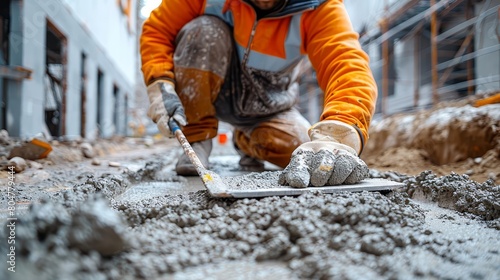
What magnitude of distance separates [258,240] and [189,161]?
1369 millimetres

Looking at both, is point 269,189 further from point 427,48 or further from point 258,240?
point 427,48

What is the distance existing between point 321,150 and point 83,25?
5.87 m

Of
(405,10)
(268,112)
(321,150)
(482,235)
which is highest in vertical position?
(405,10)

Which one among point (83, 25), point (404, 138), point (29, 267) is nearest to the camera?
point (29, 267)

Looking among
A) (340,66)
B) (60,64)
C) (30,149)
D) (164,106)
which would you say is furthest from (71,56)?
(340,66)

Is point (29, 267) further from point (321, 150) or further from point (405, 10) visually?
point (405, 10)

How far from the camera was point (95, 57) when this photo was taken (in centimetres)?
696

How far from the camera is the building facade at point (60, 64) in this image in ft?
12.1

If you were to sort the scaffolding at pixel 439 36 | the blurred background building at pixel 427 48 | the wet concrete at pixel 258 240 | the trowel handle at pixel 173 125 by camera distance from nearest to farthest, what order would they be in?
the wet concrete at pixel 258 240
the trowel handle at pixel 173 125
the blurred background building at pixel 427 48
the scaffolding at pixel 439 36

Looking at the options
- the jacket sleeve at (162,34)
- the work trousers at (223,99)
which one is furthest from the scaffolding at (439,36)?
the jacket sleeve at (162,34)

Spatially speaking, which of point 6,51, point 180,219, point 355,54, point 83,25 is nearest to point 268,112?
point 355,54

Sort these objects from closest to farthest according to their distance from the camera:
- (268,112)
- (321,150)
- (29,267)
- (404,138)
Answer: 1. (29,267)
2. (321,150)
3. (268,112)
4. (404,138)

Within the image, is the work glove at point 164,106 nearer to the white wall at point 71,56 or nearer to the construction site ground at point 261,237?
the construction site ground at point 261,237

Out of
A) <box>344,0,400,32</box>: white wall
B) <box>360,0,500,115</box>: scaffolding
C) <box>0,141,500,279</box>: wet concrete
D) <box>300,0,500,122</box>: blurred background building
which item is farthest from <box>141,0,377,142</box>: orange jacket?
<box>344,0,400,32</box>: white wall
